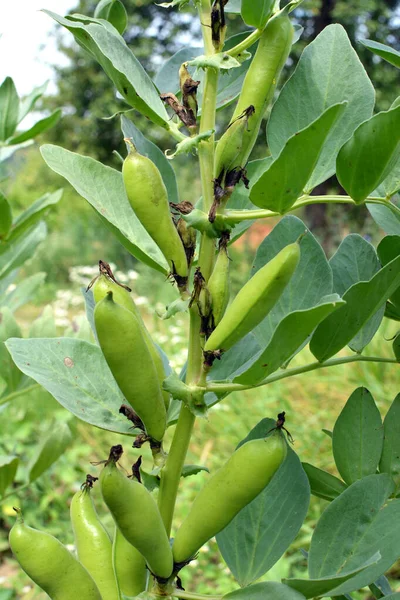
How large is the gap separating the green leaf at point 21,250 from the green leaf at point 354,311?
0.69m

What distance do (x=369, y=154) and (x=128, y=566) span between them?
0.39 m

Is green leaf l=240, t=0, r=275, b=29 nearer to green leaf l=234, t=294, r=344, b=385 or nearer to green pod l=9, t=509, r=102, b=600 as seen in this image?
green leaf l=234, t=294, r=344, b=385

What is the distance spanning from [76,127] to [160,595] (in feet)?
37.5

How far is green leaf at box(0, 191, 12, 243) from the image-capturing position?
3.06ft

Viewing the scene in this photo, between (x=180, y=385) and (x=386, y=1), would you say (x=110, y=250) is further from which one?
(x=180, y=385)

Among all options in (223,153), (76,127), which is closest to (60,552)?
(223,153)

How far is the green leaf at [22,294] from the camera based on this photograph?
1235mm

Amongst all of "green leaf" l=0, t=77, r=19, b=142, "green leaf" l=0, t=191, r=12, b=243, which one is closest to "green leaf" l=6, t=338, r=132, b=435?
"green leaf" l=0, t=191, r=12, b=243

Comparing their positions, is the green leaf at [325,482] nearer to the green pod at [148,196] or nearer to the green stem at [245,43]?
the green pod at [148,196]

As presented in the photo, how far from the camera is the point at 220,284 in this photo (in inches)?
19.4

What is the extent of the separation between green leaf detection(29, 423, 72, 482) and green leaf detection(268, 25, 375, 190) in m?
0.63

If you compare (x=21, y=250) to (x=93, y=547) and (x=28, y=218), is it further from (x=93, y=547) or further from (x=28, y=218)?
(x=93, y=547)

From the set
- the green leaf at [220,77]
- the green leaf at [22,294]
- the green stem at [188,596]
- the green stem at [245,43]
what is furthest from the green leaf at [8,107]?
the green stem at [188,596]

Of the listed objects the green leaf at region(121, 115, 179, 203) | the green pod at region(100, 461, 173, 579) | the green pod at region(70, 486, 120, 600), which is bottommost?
the green pod at region(70, 486, 120, 600)
